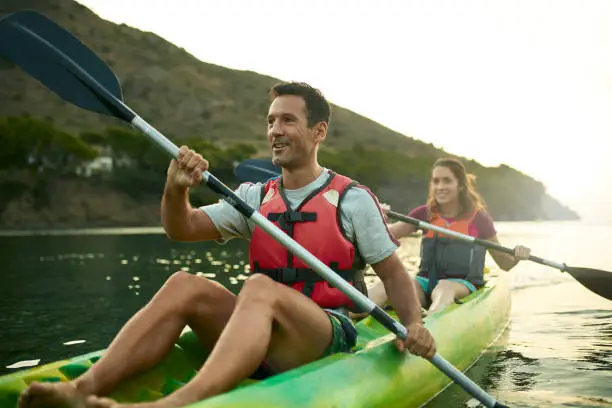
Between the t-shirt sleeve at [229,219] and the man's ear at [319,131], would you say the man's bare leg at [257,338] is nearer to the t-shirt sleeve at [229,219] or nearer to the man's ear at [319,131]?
the t-shirt sleeve at [229,219]

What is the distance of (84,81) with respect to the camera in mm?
3676

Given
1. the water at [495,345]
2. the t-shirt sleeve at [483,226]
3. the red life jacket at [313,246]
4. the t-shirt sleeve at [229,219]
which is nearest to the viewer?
the red life jacket at [313,246]

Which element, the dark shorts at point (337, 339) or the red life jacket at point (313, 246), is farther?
the red life jacket at point (313, 246)

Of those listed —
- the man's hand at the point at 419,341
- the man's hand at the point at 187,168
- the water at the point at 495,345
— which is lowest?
the water at the point at 495,345

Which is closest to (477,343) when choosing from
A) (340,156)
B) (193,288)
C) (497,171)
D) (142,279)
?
(193,288)

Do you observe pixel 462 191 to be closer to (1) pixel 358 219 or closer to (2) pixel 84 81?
(1) pixel 358 219

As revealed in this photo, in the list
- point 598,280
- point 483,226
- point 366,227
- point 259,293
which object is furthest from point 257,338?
point 598,280

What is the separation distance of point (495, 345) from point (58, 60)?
537 cm

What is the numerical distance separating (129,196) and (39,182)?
7.83m

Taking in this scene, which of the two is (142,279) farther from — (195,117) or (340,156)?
(195,117)

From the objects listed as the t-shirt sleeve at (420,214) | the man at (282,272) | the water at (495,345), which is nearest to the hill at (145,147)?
the water at (495,345)

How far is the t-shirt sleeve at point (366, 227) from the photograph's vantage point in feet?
12.0

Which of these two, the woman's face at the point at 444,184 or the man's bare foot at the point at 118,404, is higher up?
the woman's face at the point at 444,184

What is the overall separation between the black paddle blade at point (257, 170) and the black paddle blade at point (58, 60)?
1645mm
